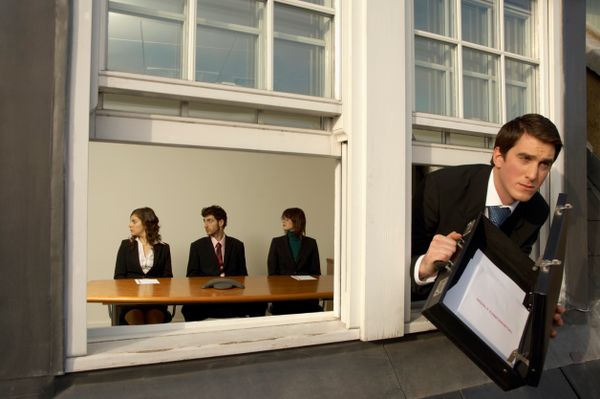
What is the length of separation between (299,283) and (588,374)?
2739 mm

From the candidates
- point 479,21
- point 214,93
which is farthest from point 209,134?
point 479,21

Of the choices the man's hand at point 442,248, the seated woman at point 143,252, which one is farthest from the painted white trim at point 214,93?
the seated woman at point 143,252

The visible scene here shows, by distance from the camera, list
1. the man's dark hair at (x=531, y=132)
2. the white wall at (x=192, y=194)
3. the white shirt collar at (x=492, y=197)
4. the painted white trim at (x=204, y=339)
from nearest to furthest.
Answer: the painted white trim at (x=204, y=339), the man's dark hair at (x=531, y=132), the white shirt collar at (x=492, y=197), the white wall at (x=192, y=194)

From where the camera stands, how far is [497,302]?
1.84 metres

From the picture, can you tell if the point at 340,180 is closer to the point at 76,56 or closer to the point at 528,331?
the point at 528,331

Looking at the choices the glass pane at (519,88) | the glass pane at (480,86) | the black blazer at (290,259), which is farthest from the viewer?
Answer: the black blazer at (290,259)

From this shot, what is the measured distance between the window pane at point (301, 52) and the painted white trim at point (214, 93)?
0.26 feet

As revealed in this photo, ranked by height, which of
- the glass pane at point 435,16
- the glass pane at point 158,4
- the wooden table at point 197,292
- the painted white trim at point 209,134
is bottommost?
the wooden table at point 197,292

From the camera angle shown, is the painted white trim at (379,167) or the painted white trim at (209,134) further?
the painted white trim at (379,167)

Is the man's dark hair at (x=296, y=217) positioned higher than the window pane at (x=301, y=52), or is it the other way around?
the window pane at (x=301, y=52)

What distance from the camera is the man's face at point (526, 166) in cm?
222

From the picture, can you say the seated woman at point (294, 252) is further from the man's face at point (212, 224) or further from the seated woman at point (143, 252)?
the seated woman at point (143, 252)

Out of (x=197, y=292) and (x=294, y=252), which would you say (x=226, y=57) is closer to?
(x=197, y=292)

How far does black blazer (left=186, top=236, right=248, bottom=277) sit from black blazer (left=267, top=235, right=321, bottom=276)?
1.37 feet
